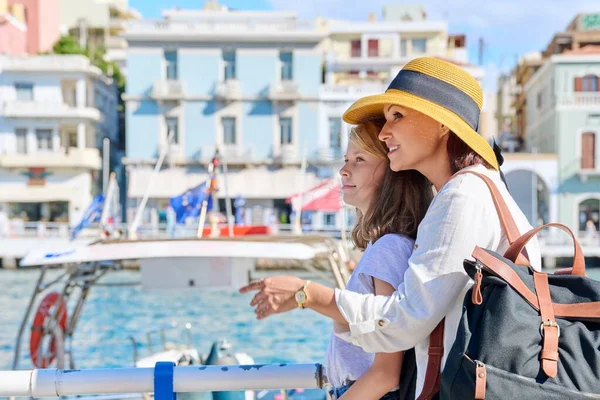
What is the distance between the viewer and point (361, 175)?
2.08m

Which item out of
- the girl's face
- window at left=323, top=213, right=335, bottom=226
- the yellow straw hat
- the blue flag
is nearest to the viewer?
the yellow straw hat

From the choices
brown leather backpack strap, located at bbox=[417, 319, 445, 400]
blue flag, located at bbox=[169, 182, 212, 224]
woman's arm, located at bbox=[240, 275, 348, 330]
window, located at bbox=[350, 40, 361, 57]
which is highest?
window, located at bbox=[350, 40, 361, 57]

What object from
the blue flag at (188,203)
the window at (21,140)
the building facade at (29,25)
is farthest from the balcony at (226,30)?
the blue flag at (188,203)

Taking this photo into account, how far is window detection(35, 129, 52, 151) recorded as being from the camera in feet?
107

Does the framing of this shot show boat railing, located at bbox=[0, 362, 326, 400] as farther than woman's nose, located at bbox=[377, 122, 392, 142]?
Yes

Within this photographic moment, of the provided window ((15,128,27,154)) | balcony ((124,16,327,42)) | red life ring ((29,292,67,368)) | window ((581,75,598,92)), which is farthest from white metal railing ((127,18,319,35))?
red life ring ((29,292,67,368))

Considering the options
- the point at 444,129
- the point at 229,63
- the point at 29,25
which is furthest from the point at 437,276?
the point at 29,25

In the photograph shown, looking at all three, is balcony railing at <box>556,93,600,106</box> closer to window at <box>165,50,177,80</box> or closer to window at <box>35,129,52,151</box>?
window at <box>165,50,177,80</box>

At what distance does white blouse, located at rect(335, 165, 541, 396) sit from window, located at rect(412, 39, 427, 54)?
35.0 m

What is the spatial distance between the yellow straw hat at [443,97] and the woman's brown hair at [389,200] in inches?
6.8

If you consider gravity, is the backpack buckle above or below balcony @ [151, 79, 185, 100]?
below

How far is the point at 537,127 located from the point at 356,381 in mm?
36134

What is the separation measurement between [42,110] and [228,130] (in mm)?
7264

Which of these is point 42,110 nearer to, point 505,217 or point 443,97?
point 443,97
